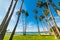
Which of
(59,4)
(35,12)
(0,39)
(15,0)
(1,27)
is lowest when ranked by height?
(0,39)

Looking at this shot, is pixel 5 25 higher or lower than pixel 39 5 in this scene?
lower

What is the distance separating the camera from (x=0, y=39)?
17844 mm

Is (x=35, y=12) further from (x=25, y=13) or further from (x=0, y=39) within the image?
(x=0, y=39)

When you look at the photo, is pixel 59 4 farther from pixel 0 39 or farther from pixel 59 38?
pixel 0 39

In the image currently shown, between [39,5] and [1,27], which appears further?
[39,5]

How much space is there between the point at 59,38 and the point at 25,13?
171ft

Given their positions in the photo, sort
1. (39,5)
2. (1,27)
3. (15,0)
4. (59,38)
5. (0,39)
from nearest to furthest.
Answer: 1. (0,39)
2. (1,27)
3. (15,0)
4. (59,38)
5. (39,5)

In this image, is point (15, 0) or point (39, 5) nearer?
point (15, 0)

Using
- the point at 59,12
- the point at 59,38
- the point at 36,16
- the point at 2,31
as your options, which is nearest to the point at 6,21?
the point at 2,31

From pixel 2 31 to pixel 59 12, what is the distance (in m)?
10.2

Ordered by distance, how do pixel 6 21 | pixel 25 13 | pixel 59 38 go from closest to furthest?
1. pixel 6 21
2. pixel 59 38
3. pixel 25 13

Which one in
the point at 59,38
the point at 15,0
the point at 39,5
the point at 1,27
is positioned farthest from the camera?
the point at 39,5

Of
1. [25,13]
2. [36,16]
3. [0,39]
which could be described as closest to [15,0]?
[0,39]

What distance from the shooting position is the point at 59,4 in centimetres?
4844
